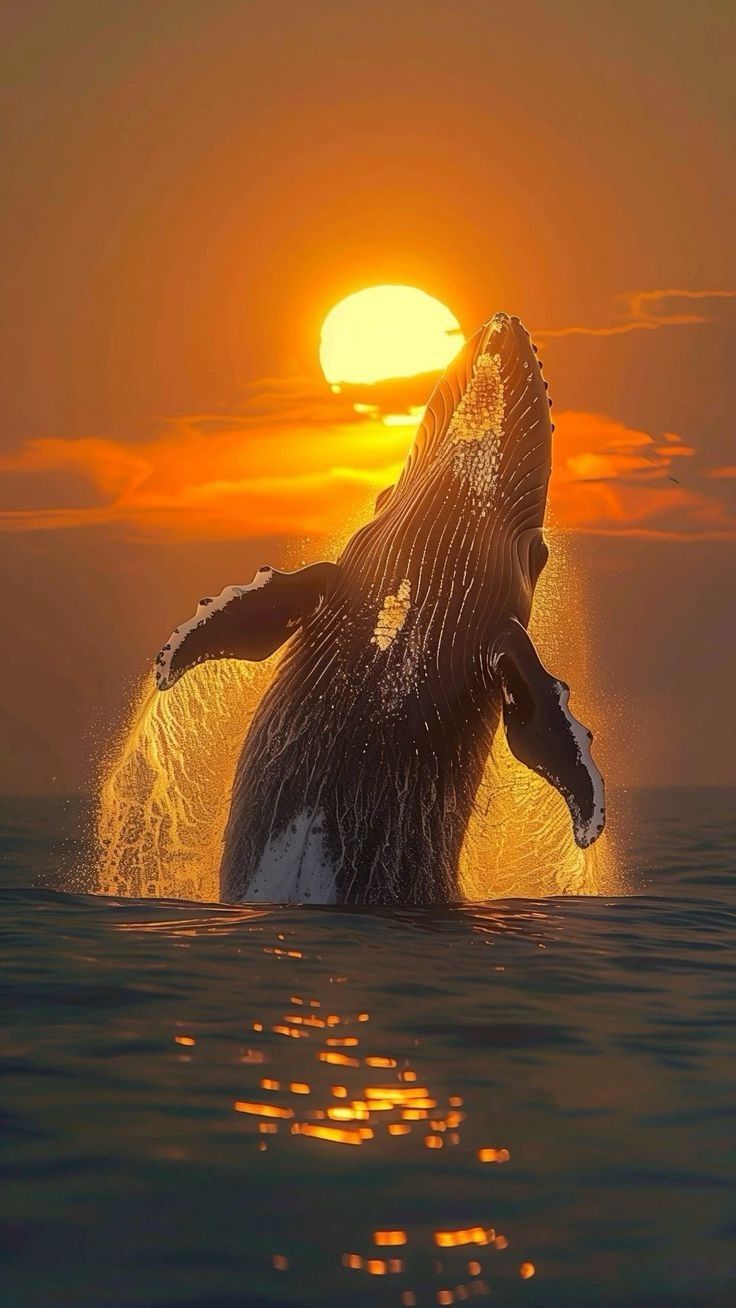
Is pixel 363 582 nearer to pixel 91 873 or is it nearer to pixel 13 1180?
pixel 91 873

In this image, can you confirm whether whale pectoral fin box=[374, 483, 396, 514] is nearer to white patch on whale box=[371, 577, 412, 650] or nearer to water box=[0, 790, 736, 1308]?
white patch on whale box=[371, 577, 412, 650]

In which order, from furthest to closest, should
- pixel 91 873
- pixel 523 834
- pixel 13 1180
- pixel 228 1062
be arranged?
pixel 91 873
pixel 523 834
pixel 228 1062
pixel 13 1180

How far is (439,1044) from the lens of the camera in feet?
24.3

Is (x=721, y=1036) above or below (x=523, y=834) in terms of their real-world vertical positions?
below

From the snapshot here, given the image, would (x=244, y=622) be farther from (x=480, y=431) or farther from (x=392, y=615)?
(x=480, y=431)

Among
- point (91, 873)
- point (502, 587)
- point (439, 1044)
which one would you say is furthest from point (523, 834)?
point (439, 1044)

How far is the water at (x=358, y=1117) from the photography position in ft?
15.1

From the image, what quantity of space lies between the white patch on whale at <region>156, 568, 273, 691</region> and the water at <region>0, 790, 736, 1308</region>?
7.43 ft

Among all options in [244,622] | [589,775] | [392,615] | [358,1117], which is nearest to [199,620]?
[244,622]

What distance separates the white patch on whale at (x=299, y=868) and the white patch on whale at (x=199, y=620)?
1.62 meters

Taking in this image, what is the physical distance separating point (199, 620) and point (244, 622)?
385mm

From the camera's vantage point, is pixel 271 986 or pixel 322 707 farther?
pixel 322 707

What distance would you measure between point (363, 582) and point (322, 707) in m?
1.28

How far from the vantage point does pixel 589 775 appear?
39.8 ft
